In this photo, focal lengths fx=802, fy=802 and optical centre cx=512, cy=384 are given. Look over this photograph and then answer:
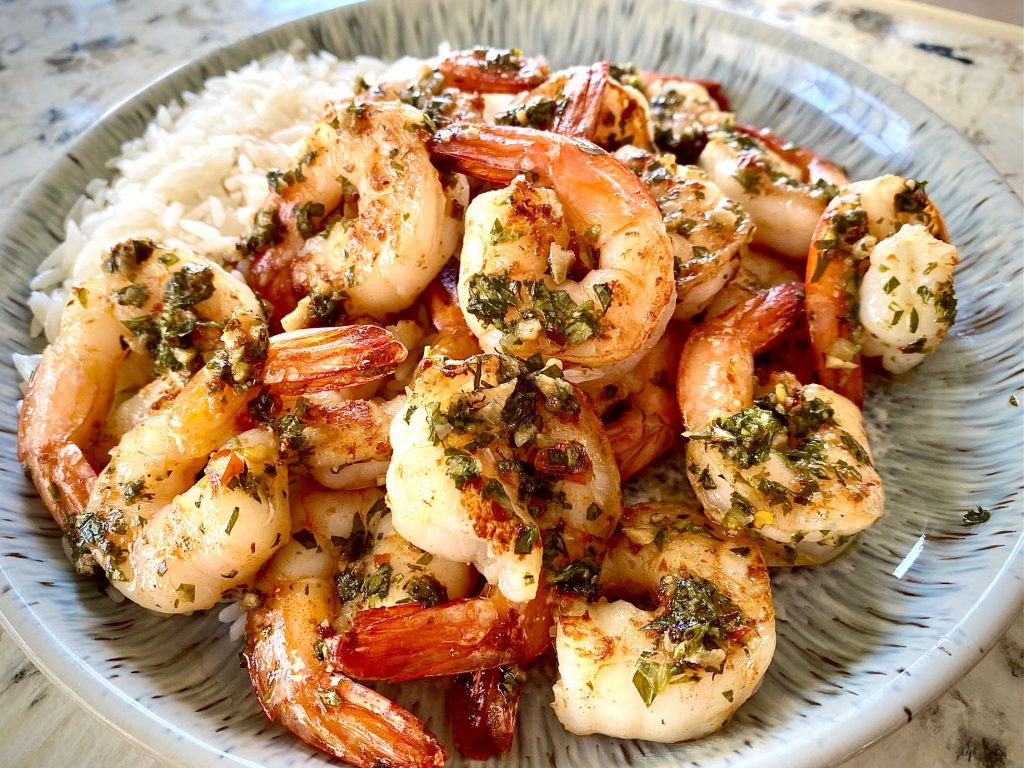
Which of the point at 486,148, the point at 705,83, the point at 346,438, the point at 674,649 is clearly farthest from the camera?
the point at 705,83

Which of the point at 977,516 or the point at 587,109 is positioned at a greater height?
the point at 587,109

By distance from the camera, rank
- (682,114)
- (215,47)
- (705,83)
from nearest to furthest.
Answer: (682,114)
(705,83)
(215,47)

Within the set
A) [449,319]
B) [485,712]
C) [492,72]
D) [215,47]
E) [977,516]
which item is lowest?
[485,712]

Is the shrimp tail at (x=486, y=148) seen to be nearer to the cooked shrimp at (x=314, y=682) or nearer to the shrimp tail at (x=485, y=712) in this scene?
the cooked shrimp at (x=314, y=682)

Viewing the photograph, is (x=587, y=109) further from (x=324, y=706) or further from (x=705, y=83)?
(x=324, y=706)

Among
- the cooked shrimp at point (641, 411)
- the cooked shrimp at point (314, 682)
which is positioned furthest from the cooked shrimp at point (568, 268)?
the cooked shrimp at point (314, 682)

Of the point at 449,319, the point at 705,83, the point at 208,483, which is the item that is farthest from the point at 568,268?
the point at 705,83
